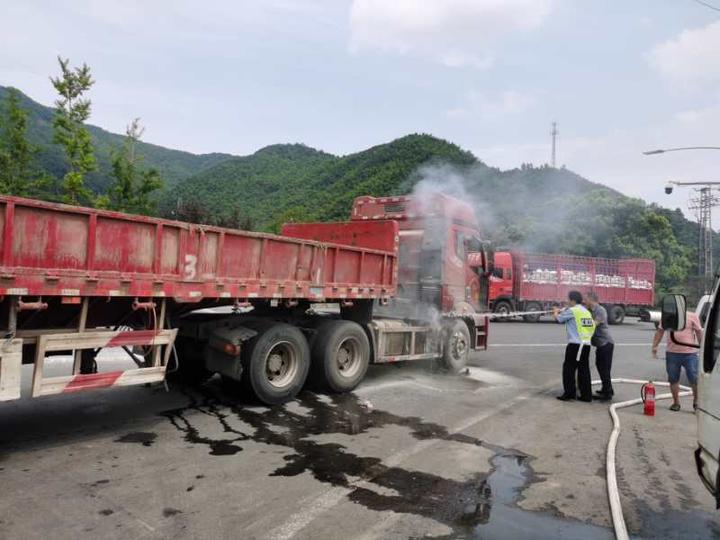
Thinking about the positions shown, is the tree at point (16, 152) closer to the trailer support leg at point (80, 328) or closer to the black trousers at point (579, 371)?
the trailer support leg at point (80, 328)

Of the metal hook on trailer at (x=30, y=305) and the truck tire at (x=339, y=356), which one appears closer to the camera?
the metal hook on trailer at (x=30, y=305)

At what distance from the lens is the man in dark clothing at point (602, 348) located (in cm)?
827

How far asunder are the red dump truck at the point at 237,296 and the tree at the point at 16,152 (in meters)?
10.1

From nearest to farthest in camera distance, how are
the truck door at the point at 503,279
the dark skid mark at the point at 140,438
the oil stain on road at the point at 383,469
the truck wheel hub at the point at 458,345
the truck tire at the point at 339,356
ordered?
the oil stain on road at the point at 383,469
the dark skid mark at the point at 140,438
the truck tire at the point at 339,356
the truck wheel hub at the point at 458,345
the truck door at the point at 503,279

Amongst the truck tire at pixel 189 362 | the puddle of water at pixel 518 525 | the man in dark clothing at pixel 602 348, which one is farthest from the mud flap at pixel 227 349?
the man in dark clothing at pixel 602 348

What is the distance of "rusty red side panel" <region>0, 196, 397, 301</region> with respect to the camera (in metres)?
4.86

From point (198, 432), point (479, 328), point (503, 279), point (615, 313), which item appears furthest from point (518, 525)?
point (615, 313)

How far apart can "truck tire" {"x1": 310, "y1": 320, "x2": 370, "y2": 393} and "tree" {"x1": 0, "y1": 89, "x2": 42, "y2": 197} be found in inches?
508

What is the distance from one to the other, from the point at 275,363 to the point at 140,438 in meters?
2.10

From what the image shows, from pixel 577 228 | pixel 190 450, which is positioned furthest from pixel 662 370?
pixel 577 228

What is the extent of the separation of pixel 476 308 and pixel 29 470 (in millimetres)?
8511

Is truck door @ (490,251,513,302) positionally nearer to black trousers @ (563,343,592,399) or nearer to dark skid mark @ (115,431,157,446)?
black trousers @ (563,343,592,399)

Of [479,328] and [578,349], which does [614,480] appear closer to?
[578,349]

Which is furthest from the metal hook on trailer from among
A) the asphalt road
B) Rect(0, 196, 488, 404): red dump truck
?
the asphalt road
